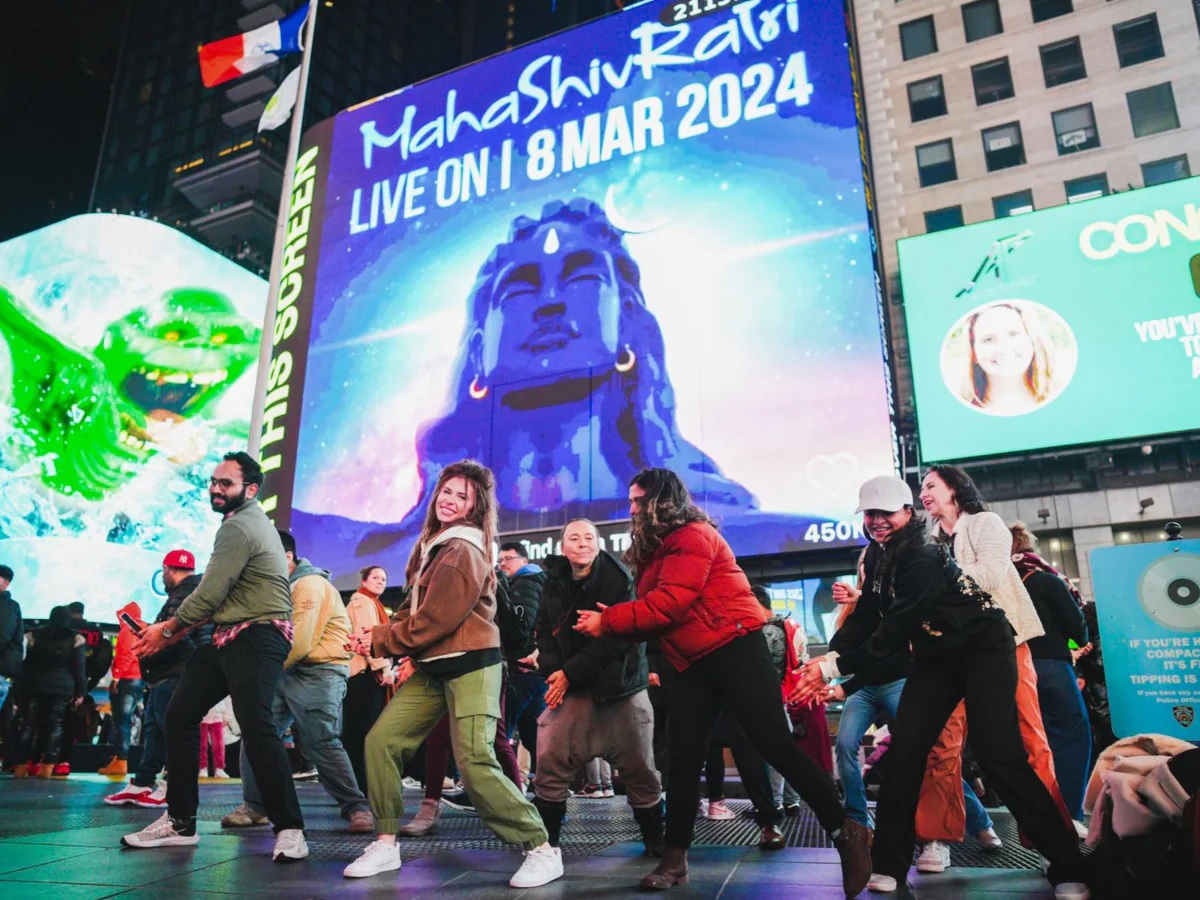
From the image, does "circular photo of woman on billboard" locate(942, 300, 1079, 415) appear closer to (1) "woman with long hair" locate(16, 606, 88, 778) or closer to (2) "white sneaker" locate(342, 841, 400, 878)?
(1) "woman with long hair" locate(16, 606, 88, 778)

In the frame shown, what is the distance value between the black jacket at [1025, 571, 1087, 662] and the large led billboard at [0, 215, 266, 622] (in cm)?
A: 2449

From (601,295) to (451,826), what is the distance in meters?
12.0

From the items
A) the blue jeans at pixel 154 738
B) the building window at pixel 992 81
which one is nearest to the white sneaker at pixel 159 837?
the blue jeans at pixel 154 738

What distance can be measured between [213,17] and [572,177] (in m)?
60.0

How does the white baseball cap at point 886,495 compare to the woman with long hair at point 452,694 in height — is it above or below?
above

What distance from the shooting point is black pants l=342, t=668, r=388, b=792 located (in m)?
6.80

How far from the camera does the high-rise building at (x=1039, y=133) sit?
18.2 metres

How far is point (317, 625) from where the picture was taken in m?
5.54

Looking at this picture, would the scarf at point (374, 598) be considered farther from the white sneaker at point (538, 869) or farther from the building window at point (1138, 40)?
the building window at point (1138, 40)

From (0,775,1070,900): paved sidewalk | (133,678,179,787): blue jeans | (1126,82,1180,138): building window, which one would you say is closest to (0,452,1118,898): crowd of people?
(0,775,1070,900): paved sidewalk

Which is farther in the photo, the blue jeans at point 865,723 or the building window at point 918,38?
the building window at point 918,38

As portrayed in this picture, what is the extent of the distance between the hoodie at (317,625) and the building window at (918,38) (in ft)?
80.5

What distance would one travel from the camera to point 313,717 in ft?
17.8

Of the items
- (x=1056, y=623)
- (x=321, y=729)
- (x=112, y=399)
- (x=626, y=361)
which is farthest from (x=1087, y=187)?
(x=112, y=399)
